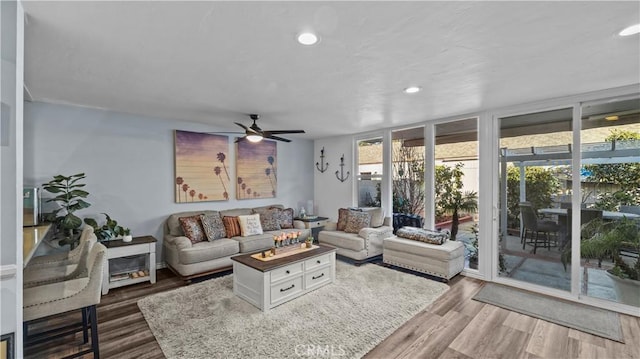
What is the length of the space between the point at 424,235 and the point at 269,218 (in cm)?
275

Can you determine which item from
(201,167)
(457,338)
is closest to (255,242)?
(201,167)

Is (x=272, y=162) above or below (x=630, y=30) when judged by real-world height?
below

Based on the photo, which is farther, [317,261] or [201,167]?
[201,167]

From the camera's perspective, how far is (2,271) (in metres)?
1.33

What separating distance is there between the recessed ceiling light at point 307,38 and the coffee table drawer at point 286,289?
243 cm

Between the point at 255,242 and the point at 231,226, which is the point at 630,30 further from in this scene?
the point at 231,226

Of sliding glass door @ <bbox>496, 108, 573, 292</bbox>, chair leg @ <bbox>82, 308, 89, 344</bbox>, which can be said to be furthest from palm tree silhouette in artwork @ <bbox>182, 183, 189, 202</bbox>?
sliding glass door @ <bbox>496, 108, 573, 292</bbox>

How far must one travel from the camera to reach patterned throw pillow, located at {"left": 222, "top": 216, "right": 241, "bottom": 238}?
4559 millimetres

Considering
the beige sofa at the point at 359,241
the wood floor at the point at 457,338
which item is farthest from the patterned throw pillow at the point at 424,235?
the wood floor at the point at 457,338

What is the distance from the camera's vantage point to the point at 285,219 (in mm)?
5430

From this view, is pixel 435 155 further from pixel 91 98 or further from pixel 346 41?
pixel 91 98

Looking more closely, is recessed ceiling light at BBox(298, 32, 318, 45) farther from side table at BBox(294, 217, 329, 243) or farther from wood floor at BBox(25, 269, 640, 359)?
side table at BBox(294, 217, 329, 243)

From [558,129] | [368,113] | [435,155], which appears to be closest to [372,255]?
[435,155]

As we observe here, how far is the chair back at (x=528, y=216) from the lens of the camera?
3664 millimetres
